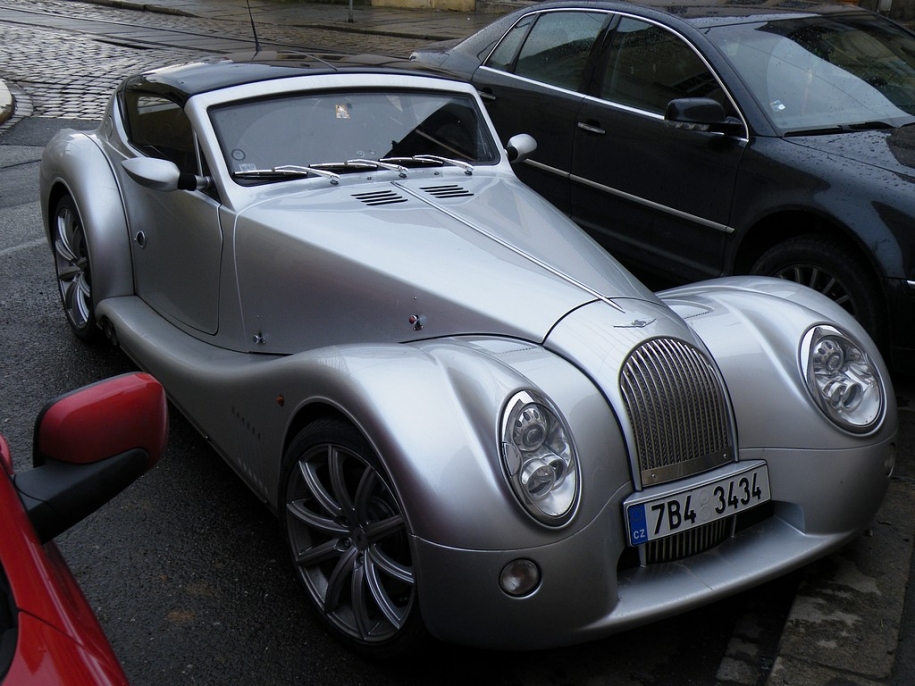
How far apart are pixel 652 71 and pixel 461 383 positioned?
3.55 meters

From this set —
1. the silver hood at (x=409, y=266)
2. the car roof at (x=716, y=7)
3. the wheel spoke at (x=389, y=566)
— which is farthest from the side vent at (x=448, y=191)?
the car roof at (x=716, y=7)

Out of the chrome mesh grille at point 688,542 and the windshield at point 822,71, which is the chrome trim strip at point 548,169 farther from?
the chrome mesh grille at point 688,542

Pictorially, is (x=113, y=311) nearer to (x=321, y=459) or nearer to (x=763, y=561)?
(x=321, y=459)

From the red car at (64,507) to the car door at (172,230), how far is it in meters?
2.05

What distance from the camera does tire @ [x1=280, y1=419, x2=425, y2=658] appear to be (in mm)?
2828

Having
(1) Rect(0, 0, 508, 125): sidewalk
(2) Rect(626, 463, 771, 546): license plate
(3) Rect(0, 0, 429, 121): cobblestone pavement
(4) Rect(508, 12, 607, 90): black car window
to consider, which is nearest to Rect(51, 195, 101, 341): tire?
(4) Rect(508, 12, 607, 90): black car window

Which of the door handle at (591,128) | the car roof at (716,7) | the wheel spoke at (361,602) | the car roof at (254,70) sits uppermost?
the car roof at (716,7)

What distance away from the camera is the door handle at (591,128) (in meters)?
5.86

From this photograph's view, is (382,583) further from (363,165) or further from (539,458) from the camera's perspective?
(363,165)

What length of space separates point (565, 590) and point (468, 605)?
0.25 m

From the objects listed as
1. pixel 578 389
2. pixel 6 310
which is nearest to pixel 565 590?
pixel 578 389

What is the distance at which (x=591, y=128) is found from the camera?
591 cm

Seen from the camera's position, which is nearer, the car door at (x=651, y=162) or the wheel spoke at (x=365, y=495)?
the wheel spoke at (x=365, y=495)

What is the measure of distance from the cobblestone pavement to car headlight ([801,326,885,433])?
30.3 feet
